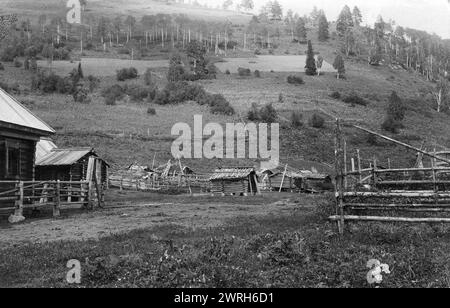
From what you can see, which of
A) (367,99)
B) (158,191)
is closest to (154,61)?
(367,99)

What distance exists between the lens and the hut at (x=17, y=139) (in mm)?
21006

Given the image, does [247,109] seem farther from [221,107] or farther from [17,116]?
[17,116]

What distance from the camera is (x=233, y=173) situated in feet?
138

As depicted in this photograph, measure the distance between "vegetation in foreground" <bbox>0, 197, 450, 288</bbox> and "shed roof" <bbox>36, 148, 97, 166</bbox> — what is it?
1911 centimetres

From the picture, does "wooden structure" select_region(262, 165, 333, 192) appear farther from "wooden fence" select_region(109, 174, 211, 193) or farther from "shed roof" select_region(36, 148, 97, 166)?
"shed roof" select_region(36, 148, 97, 166)

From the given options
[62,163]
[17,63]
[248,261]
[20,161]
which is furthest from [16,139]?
[17,63]

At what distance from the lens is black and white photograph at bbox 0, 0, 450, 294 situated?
28.5ft

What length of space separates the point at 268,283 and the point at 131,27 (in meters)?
165

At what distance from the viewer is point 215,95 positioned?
3558 inches

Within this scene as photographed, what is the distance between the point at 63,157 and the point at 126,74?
79.6 metres

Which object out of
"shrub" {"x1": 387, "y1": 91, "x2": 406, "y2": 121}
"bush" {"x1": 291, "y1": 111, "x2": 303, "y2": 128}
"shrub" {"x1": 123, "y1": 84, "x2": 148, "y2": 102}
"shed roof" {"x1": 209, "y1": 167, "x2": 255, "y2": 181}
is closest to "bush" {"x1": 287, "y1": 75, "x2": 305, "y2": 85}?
"shrub" {"x1": 387, "y1": 91, "x2": 406, "y2": 121}

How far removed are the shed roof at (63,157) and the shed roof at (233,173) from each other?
44.0 feet

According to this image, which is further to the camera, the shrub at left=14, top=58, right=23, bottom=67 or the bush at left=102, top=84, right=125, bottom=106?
the shrub at left=14, top=58, right=23, bottom=67

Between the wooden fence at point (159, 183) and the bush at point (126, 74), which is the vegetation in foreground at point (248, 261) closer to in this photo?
the wooden fence at point (159, 183)
